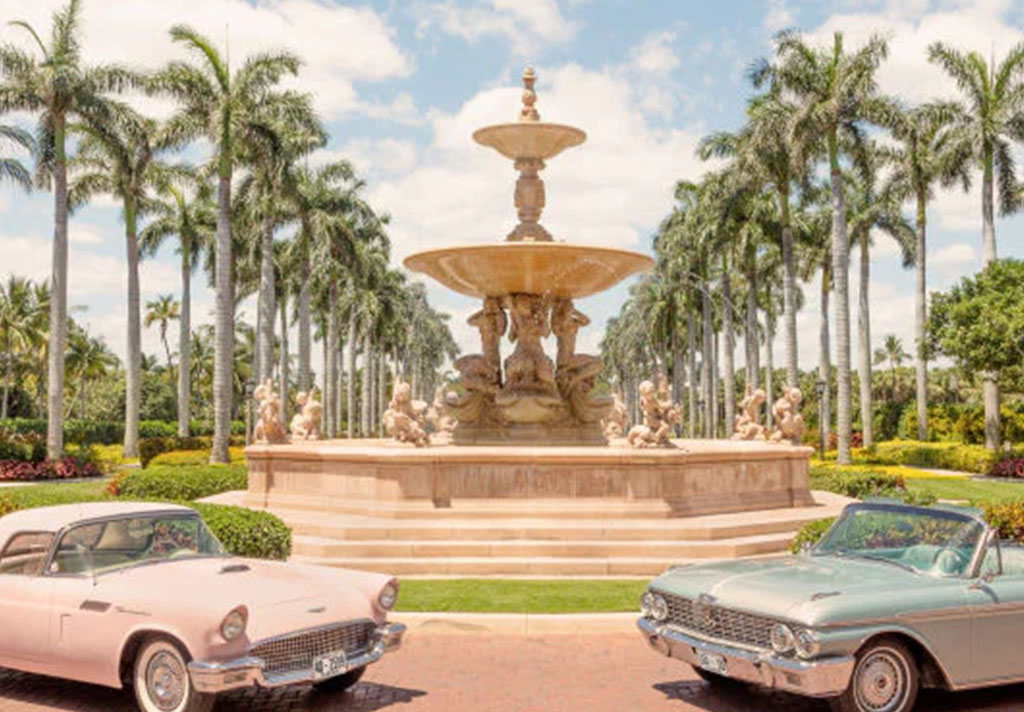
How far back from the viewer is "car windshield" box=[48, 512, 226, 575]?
7.32 m

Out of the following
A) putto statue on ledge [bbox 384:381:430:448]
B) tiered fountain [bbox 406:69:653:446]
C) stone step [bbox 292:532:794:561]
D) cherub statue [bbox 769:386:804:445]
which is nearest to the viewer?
stone step [bbox 292:532:794:561]

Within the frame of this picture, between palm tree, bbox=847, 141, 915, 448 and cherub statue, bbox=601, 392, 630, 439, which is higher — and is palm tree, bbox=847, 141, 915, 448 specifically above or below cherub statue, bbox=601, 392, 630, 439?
above

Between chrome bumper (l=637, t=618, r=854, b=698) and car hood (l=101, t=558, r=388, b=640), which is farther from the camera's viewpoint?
car hood (l=101, t=558, r=388, b=640)

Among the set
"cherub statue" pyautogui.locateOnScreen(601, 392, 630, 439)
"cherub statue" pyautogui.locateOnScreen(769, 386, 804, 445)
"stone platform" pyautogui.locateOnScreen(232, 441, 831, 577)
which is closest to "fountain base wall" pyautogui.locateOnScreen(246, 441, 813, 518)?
"stone platform" pyautogui.locateOnScreen(232, 441, 831, 577)

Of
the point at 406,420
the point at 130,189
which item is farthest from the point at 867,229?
the point at 406,420

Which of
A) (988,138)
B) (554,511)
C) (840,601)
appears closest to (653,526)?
(554,511)

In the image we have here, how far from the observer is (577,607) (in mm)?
10492

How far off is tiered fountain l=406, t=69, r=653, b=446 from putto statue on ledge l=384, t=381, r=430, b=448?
2.67 m

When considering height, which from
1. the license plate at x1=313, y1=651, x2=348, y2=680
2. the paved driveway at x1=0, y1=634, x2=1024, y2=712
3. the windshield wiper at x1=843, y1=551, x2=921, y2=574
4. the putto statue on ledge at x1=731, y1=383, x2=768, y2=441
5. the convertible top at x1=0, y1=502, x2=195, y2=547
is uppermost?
the putto statue on ledge at x1=731, y1=383, x2=768, y2=441

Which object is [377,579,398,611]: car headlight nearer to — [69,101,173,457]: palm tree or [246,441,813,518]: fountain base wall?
[246,441,813,518]: fountain base wall

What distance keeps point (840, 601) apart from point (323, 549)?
8253 mm

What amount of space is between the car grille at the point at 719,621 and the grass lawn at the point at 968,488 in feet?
54.2

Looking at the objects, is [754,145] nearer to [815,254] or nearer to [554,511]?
[815,254]

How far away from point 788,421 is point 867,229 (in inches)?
1385
